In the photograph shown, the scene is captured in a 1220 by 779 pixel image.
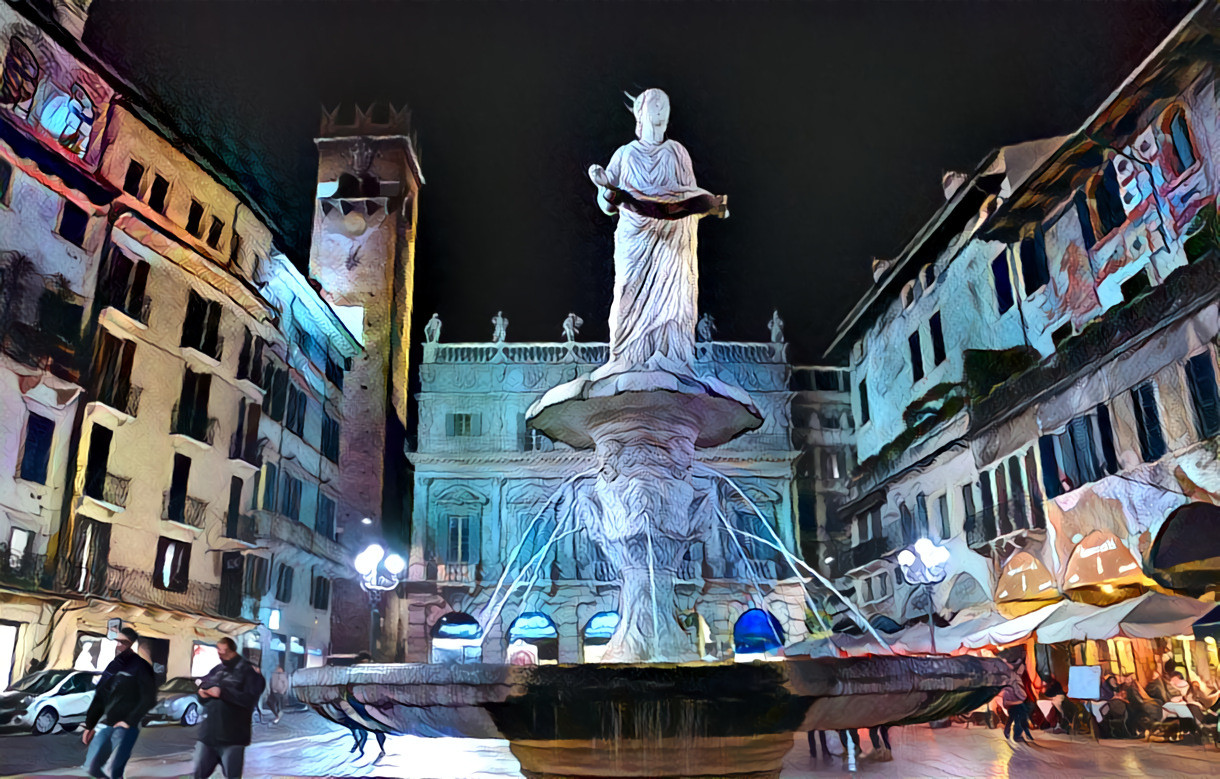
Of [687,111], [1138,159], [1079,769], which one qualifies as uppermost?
[687,111]

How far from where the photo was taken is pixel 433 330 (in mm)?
24422

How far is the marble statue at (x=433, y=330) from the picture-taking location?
2433cm

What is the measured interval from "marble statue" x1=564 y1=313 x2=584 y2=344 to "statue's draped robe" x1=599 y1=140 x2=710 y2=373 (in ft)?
47.4

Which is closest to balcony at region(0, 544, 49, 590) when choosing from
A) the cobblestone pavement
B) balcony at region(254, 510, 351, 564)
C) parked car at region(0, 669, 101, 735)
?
parked car at region(0, 669, 101, 735)

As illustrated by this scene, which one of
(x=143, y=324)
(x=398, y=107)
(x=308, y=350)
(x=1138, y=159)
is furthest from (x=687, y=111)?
(x=398, y=107)

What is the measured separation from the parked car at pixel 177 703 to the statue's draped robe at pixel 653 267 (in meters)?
10.1

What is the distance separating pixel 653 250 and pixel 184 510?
12051mm

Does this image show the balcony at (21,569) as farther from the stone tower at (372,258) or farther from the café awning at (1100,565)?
the café awning at (1100,565)

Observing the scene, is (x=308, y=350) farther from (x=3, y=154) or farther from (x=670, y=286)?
(x=670, y=286)

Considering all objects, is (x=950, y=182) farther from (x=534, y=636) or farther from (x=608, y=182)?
(x=534, y=636)

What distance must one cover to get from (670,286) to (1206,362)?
24.6 ft

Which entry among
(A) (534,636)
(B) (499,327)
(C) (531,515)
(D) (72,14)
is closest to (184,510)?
(D) (72,14)

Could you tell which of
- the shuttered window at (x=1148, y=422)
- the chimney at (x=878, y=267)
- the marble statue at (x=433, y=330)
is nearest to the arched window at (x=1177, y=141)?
the shuttered window at (x=1148, y=422)

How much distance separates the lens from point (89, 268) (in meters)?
13.2
